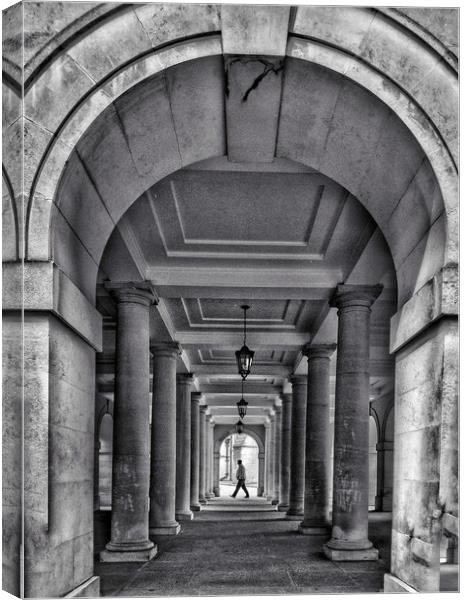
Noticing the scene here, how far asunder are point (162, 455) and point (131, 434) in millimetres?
5676

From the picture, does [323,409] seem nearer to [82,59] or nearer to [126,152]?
[126,152]

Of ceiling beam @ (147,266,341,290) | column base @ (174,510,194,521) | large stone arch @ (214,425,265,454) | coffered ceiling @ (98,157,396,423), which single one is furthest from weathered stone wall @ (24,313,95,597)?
large stone arch @ (214,425,265,454)

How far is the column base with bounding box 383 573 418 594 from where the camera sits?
19.8ft

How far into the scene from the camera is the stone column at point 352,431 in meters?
12.8

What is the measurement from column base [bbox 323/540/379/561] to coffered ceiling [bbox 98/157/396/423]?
4.77 metres

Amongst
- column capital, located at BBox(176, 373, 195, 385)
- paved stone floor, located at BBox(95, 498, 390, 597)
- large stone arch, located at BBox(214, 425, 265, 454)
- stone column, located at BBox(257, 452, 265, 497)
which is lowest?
stone column, located at BBox(257, 452, 265, 497)

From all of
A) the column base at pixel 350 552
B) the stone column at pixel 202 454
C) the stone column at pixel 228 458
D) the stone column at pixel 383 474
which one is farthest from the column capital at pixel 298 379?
the stone column at pixel 228 458

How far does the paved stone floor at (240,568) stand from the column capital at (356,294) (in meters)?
4.79

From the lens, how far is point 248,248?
12.6 metres

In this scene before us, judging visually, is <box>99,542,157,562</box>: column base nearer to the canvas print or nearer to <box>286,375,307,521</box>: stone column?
the canvas print

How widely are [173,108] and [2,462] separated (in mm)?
3503

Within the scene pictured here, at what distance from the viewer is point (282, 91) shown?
20.9 ft

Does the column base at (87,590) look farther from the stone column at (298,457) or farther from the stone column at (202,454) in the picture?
the stone column at (202,454)

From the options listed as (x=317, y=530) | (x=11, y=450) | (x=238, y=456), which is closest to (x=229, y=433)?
(x=238, y=456)
